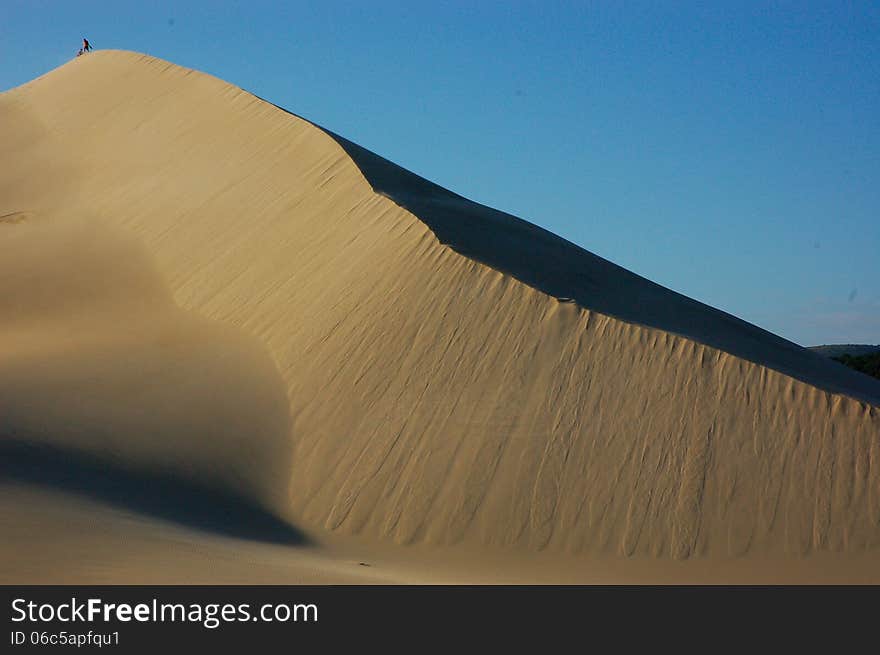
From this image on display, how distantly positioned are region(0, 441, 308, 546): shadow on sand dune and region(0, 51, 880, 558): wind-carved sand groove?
753mm

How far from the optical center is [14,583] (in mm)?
10516

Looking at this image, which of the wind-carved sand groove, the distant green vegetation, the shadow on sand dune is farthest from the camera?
the distant green vegetation

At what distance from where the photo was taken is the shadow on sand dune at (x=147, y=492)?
15023 millimetres

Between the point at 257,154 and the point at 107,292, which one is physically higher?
the point at 257,154

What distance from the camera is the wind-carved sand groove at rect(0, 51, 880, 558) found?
16.0 meters

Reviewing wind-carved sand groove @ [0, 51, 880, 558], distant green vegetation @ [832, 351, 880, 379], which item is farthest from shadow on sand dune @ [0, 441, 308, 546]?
distant green vegetation @ [832, 351, 880, 379]

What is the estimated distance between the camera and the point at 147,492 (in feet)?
52.0

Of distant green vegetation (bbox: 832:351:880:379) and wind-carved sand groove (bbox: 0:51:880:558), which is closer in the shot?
wind-carved sand groove (bbox: 0:51:880:558)

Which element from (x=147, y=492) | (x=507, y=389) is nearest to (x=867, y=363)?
(x=507, y=389)

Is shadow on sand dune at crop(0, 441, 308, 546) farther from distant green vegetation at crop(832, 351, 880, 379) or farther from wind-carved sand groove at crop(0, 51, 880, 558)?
distant green vegetation at crop(832, 351, 880, 379)
